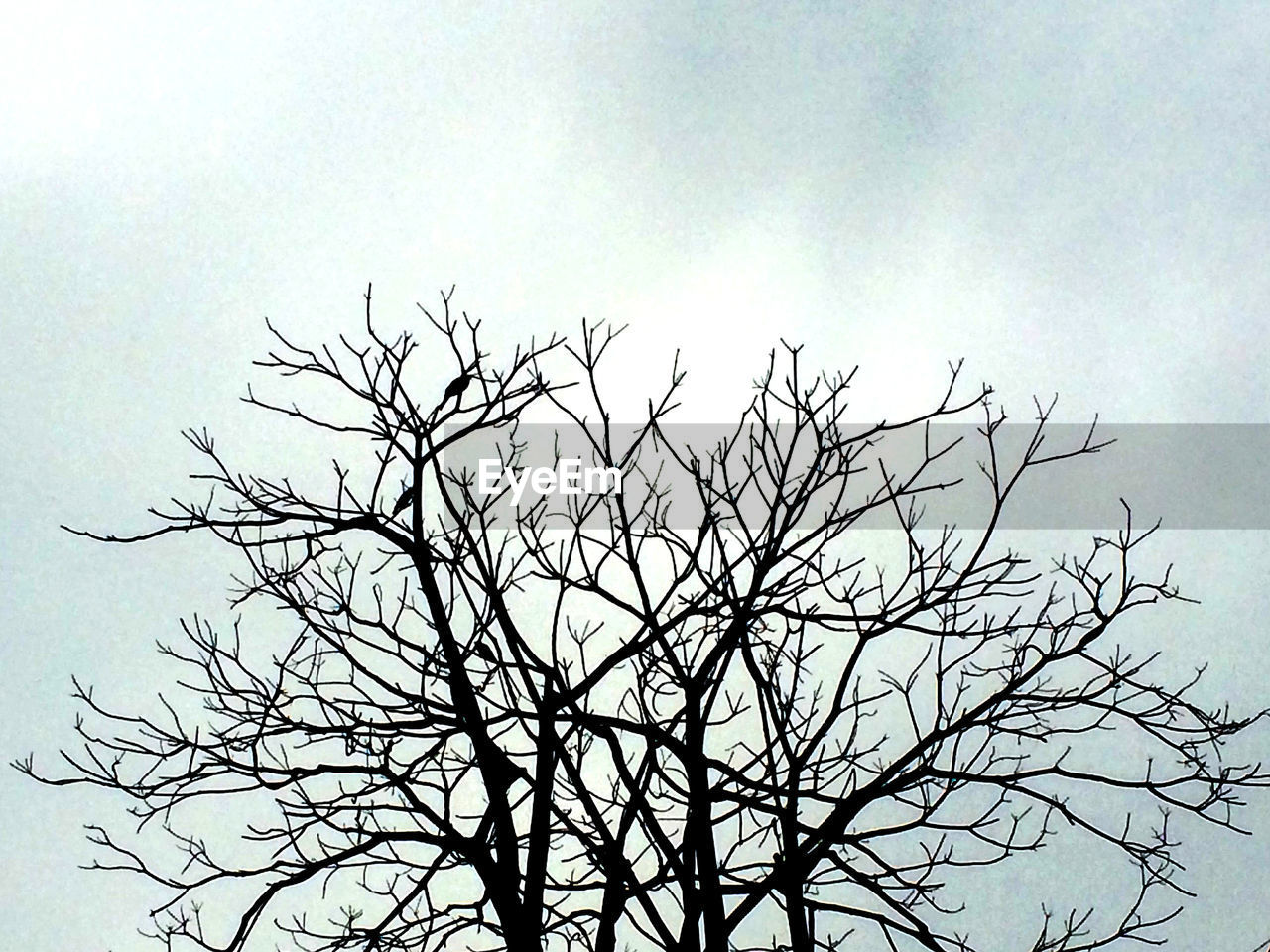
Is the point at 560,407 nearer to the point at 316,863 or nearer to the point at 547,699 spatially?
the point at 547,699

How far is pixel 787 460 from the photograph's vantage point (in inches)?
268

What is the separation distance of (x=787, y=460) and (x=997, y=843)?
2.36 m

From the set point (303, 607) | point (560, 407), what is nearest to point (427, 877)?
point (303, 607)

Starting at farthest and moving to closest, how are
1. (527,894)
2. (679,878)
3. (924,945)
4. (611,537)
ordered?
(611,537) → (924,945) → (679,878) → (527,894)

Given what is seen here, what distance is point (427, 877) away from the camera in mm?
6020

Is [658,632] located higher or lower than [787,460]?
lower

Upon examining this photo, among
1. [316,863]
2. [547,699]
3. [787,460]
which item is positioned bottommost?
[316,863]

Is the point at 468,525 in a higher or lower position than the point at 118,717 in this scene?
higher

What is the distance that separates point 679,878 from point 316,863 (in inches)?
70.5

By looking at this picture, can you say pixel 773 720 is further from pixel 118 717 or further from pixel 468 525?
pixel 118 717

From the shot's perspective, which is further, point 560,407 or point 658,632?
point 560,407

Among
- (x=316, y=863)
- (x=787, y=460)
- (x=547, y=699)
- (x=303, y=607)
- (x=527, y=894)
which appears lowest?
(x=527, y=894)

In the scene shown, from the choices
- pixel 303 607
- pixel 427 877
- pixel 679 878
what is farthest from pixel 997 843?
pixel 303 607

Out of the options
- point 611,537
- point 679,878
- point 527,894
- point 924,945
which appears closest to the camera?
point 527,894
